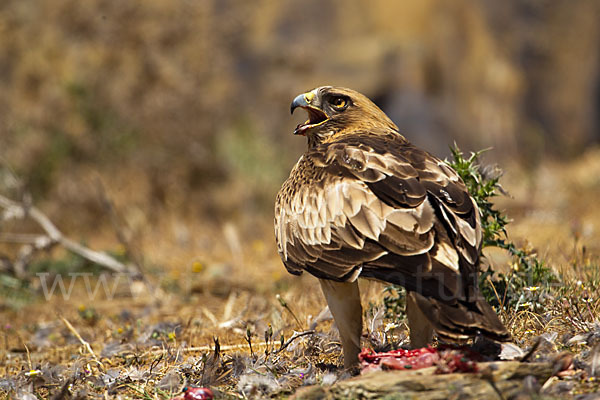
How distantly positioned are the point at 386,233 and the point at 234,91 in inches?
324

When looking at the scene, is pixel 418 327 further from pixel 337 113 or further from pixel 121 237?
pixel 121 237

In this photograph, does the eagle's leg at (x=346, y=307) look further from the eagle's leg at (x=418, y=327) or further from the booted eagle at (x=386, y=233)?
the eagle's leg at (x=418, y=327)

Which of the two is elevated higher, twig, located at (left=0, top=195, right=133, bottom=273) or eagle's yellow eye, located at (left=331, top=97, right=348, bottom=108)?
eagle's yellow eye, located at (left=331, top=97, right=348, bottom=108)

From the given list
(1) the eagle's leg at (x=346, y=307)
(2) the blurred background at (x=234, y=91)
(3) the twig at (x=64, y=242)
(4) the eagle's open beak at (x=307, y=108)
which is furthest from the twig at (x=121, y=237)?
(1) the eagle's leg at (x=346, y=307)

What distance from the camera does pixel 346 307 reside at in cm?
332

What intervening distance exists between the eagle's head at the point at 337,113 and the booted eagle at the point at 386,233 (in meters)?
0.33

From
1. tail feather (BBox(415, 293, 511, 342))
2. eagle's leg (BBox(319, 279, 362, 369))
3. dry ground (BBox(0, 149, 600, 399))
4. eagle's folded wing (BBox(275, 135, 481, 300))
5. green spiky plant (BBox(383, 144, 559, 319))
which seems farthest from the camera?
green spiky plant (BBox(383, 144, 559, 319))

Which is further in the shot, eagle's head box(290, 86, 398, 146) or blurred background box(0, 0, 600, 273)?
blurred background box(0, 0, 600, 273)

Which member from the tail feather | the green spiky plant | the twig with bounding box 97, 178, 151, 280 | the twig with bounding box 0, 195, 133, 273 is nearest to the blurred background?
the twig with bounding box 97, 178, 151, 280

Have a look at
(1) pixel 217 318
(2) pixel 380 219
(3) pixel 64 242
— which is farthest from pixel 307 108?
(3) pixel 64 242

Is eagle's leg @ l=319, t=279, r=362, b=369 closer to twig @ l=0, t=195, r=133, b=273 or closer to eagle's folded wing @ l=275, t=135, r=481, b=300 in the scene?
eagle's folded wing @ l=275, t=135, r=481, b=300

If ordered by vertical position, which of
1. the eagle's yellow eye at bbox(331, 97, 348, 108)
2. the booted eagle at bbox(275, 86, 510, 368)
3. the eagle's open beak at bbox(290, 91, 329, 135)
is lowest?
the booted eagle at bbox(275, 86, 510, 368)

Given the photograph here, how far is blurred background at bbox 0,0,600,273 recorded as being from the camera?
957 cm

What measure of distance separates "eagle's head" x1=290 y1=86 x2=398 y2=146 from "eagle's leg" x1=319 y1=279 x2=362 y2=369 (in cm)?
115
